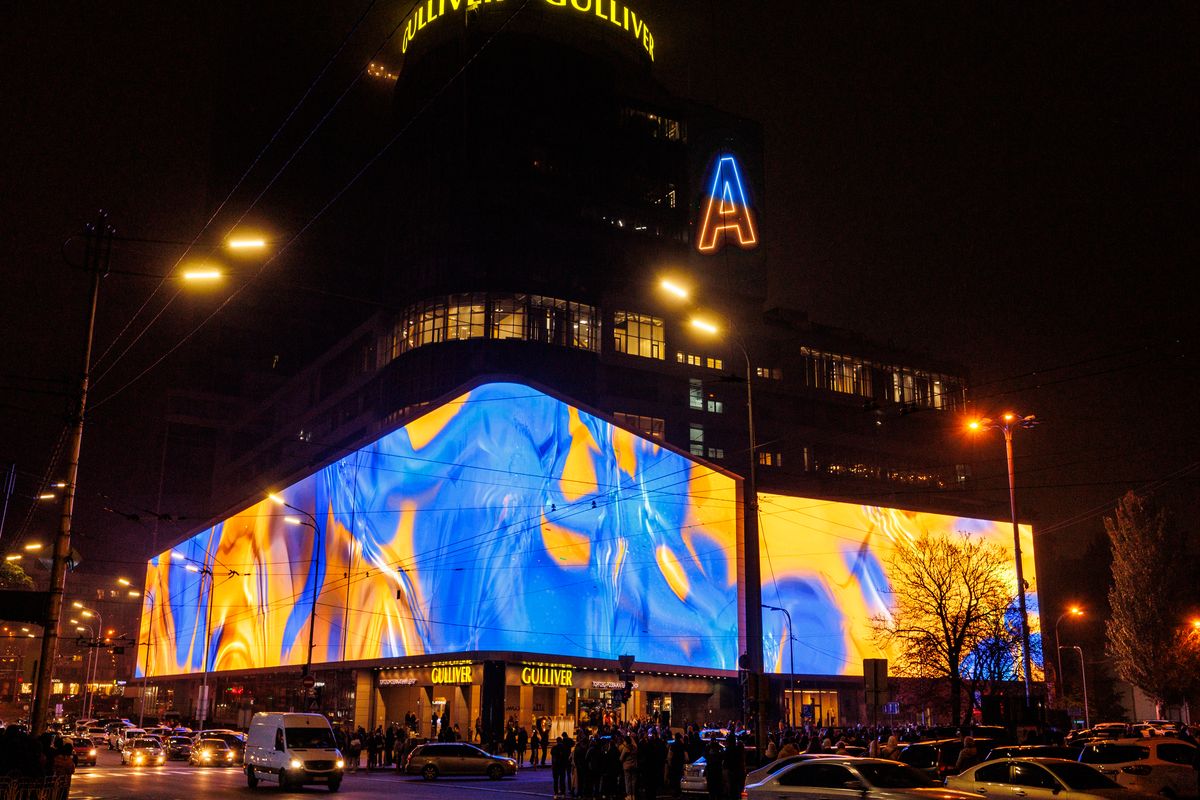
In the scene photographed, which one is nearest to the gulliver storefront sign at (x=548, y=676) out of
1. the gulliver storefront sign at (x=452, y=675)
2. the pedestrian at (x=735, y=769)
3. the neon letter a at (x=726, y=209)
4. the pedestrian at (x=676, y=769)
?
the gulliver storefront sign at (x=452, y=675)

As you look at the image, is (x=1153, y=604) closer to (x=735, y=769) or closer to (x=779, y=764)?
(x=735, y=769)

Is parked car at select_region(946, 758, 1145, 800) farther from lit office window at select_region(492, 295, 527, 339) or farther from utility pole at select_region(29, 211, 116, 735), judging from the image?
lit office window at select_region(492, 295, 527, 339)

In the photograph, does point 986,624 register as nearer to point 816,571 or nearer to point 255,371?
point 816,571

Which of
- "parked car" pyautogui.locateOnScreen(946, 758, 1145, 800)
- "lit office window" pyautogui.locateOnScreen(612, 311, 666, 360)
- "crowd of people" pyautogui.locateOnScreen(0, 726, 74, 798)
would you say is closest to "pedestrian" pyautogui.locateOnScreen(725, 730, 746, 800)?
"parked car" pyautogui.locateOnScreen(946, 758, 1145, 800)

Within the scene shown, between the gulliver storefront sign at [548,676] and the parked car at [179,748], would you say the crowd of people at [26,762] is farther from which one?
the parked car at [179,748]

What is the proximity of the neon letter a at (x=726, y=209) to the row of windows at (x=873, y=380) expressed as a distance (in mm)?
43138

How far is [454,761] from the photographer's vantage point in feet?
118

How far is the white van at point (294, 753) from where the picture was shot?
1078 inches

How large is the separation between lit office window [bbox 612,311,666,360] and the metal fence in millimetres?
74735

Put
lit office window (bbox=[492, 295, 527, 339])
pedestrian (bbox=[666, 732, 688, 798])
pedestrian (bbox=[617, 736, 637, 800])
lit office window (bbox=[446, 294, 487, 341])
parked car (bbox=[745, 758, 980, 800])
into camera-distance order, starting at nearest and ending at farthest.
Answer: parked car (bbox=[745, 758, 980, 800])
pedestrian (bbox=[617, 736, 637, 800])
pedestrian (bbox=[666, 732, 688, 798])
lit office window (bbox=[446, 294, 487, 341])
lit office window (bbox=[492, 295, 527, 339])

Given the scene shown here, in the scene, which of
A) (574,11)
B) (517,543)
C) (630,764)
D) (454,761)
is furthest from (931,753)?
(574,11)

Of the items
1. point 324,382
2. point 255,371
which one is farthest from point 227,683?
point 255,371

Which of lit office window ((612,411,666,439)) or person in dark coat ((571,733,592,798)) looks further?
lit office window ((612,411,666,439))

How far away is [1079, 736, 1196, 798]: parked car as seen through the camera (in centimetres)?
2011
